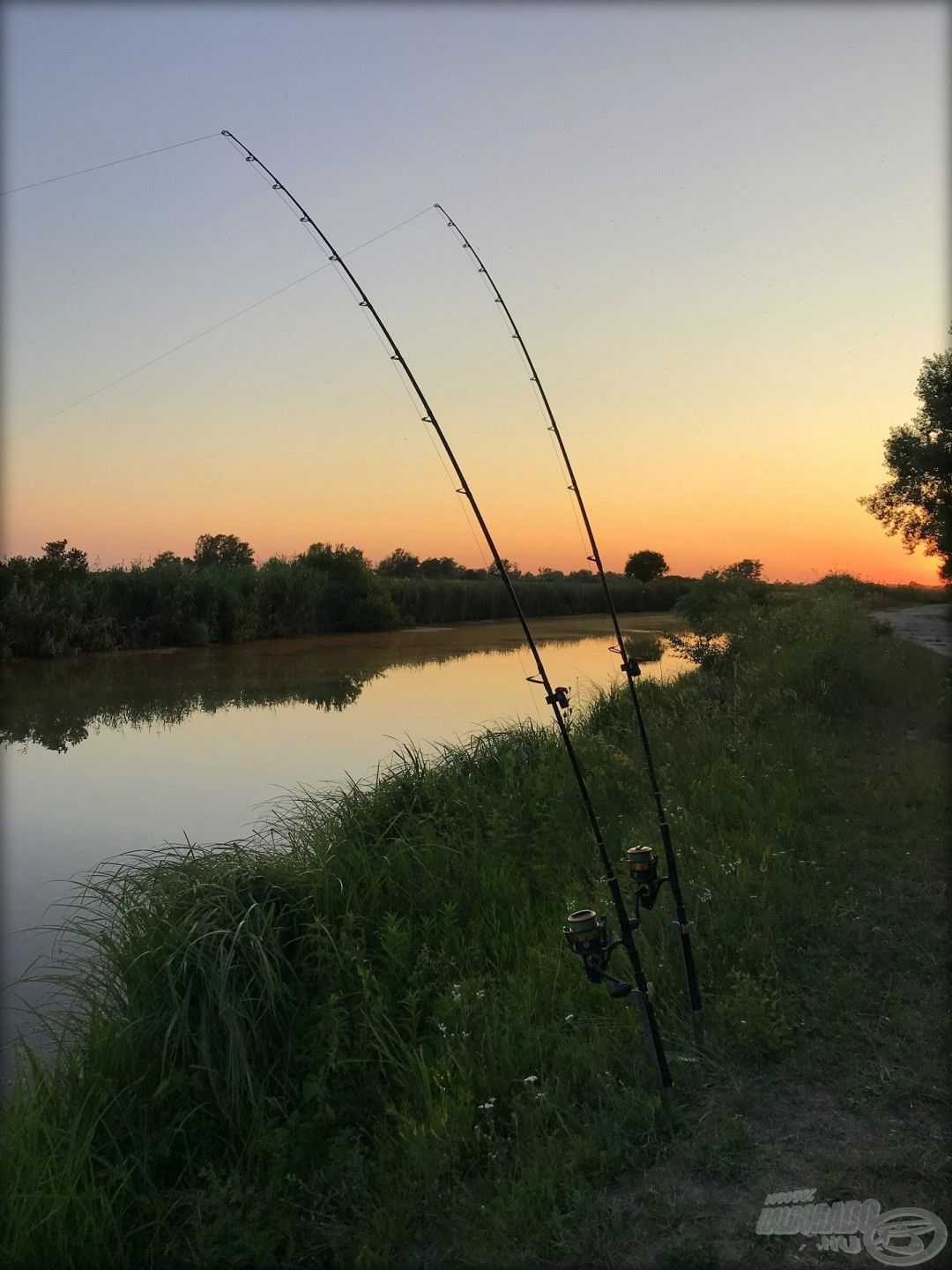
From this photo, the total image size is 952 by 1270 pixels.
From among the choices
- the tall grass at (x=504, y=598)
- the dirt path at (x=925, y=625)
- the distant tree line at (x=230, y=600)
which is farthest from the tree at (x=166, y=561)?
the dirt path at (x=925, y=625)

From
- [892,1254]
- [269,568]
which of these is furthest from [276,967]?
[269,568]

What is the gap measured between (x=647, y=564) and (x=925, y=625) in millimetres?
20083

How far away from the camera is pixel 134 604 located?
2219cm

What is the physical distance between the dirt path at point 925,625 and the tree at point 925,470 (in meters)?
1.45

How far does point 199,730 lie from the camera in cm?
1243

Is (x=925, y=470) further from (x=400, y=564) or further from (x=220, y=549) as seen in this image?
(x=220, y=549)

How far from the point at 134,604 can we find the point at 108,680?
5.98 m

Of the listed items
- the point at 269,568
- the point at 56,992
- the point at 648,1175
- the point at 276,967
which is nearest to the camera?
the point at 648,1175

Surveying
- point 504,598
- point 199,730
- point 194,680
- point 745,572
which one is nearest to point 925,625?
point 745,572

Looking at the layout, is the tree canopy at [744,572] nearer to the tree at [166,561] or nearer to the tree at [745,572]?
the tree at [745,572]

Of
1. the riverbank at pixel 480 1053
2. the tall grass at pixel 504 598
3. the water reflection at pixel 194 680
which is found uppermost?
the tall grass at pixel 504 598

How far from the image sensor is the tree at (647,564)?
1358 inches

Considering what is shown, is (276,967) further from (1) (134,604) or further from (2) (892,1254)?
(1) (134,604)

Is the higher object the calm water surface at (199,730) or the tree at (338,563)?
the tree at (338,563)
